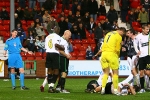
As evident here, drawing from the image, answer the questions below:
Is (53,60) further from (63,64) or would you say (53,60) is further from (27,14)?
(27,14)

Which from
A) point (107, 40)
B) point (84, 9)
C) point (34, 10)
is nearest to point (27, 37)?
point (34, 10)

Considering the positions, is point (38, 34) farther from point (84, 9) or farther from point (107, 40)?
point (107, 40)

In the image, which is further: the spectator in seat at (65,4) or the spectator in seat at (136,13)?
the spectator in seat at (65,4)

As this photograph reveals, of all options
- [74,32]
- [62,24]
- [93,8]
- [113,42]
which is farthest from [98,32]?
[113,42]

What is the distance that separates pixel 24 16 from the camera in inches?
1272

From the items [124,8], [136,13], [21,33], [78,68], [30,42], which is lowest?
[78,68]

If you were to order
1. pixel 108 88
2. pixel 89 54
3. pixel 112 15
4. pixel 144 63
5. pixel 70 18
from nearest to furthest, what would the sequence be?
pixel 108 88, pixel 144 63, pixel 89 54, pixel 70 18, pixel 112 15

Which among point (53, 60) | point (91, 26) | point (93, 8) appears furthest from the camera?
point (93, 8)

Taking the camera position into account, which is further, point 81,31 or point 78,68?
point 81,31

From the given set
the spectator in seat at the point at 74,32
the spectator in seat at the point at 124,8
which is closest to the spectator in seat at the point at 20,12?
the spectator in seat at the point at 74,32

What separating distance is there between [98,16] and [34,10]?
4.49m

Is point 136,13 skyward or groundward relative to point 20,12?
skyward

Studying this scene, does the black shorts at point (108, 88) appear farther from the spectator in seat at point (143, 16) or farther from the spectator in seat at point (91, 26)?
the spectator in seat at point (143, 16)

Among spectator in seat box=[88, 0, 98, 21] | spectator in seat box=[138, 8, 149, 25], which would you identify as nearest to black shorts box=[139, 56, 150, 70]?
spectator in seat box=[88, 0, 98, 21]
